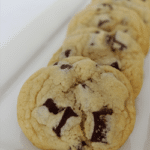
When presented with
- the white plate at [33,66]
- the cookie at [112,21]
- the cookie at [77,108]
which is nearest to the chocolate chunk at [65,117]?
the cookie at [77,108]

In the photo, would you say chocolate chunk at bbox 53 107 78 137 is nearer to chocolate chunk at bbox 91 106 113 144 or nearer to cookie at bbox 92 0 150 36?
chocolate chunk at bbox 91 106 113 144

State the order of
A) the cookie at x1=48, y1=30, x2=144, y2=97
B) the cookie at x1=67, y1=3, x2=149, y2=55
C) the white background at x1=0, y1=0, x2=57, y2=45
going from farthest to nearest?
the white background at x1=0, y1=0, x2=57, y2=45
the cookie at x1=67, y1=3, x2=149, y2=55
the cookie at x1=48, y1=30, x2=144, y2=97

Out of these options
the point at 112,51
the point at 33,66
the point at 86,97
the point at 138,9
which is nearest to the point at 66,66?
the point at 86,97

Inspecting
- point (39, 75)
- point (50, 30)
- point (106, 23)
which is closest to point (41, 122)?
point (39, 75)

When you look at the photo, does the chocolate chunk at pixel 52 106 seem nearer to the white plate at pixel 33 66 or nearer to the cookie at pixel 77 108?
the cookie at pixel 77 108

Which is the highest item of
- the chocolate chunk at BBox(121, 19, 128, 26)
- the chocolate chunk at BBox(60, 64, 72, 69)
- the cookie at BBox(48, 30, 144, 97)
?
the chocolate chunk at BBox(121, 19, 128, 26)

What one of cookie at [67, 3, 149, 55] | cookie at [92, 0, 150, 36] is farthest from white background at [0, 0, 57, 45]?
cookie at [92, 0, 150, 36]

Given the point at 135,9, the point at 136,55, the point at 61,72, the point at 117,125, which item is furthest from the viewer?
the point at 135,9

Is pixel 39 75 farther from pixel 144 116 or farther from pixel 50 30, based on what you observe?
pixel 50 30
